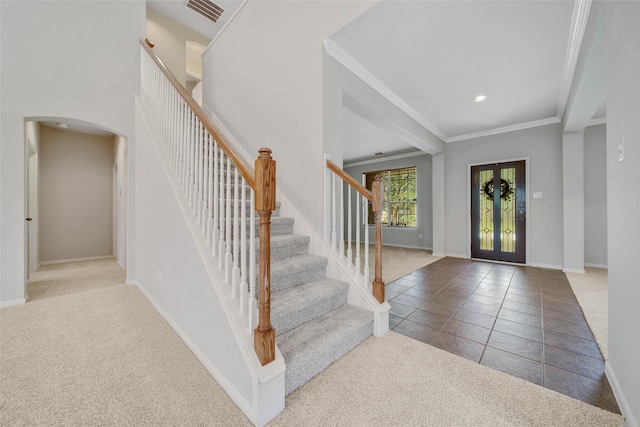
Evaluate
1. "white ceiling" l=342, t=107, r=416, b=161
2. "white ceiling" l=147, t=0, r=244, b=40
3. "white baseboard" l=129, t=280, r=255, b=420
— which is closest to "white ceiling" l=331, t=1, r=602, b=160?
"white ceiling" l=342, t=107, r=416, b=161

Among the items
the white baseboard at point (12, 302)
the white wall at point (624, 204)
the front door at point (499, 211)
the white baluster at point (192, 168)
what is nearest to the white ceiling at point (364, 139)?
the front door at point (499, 211)

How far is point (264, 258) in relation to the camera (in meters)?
1.26

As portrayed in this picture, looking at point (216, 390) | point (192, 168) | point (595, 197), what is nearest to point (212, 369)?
point (216, 390)

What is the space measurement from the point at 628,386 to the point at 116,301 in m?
4.15

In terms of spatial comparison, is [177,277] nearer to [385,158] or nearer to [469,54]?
[469,54]

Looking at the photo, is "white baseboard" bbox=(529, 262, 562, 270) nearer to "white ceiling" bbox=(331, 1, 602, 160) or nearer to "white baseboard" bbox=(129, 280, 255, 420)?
"white ceiling" bbox=(331, 1, 602, 160)

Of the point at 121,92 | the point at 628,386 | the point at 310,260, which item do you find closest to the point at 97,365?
the point at 310,260

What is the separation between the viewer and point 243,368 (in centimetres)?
130

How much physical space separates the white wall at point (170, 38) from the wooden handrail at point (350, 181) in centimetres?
448

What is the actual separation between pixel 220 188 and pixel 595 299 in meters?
4.09

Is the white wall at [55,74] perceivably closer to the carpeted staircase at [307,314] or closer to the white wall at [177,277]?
the white wall at [177,277]

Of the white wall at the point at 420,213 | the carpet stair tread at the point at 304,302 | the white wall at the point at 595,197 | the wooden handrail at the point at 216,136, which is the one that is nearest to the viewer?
the wooden handrail at the point at 216,136

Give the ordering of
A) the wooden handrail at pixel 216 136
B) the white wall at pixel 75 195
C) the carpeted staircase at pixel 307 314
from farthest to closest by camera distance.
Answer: the white wall at pixel 75 195
the carpeted staircase at pixel 307 314
the wooden handrail at pixel 216 136

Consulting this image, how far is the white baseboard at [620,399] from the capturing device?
115 centimetres
